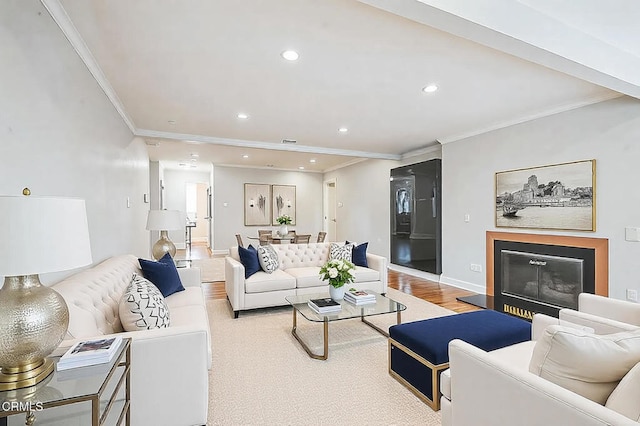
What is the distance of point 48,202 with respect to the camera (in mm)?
1075

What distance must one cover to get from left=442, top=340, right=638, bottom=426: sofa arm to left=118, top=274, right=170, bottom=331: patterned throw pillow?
66.7 inches

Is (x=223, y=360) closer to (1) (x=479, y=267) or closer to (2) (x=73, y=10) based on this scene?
(2) (x=73, y=10)

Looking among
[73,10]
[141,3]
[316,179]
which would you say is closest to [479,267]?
[141,3]

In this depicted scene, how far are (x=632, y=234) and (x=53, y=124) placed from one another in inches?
207

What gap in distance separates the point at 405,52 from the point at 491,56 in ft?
2.43

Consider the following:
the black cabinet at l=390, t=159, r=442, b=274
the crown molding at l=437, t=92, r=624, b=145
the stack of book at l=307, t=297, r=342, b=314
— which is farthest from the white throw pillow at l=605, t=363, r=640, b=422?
the black cabinet at l=390, t=159, r=442, b=274

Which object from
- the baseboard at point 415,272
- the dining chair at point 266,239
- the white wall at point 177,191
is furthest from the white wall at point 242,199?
the baseboard at point 415,272

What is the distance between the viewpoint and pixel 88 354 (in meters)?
1.27

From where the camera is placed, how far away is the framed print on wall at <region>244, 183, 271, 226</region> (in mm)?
9711

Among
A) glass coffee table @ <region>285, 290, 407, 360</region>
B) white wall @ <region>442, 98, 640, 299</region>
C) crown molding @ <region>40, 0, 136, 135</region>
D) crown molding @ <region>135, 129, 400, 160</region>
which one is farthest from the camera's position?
crown molding @ <region>135, 129, 400, 160</region>

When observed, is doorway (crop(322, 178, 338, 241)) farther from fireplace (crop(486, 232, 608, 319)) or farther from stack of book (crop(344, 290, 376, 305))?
stack of book (crop(344, 290, 376, 305))

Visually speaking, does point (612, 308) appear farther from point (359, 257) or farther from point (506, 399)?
point (359, 257)

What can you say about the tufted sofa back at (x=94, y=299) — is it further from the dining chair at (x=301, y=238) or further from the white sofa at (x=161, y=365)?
the dining chair at (x=301, y=238)

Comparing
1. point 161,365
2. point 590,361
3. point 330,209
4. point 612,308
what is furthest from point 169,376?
point 330,209
